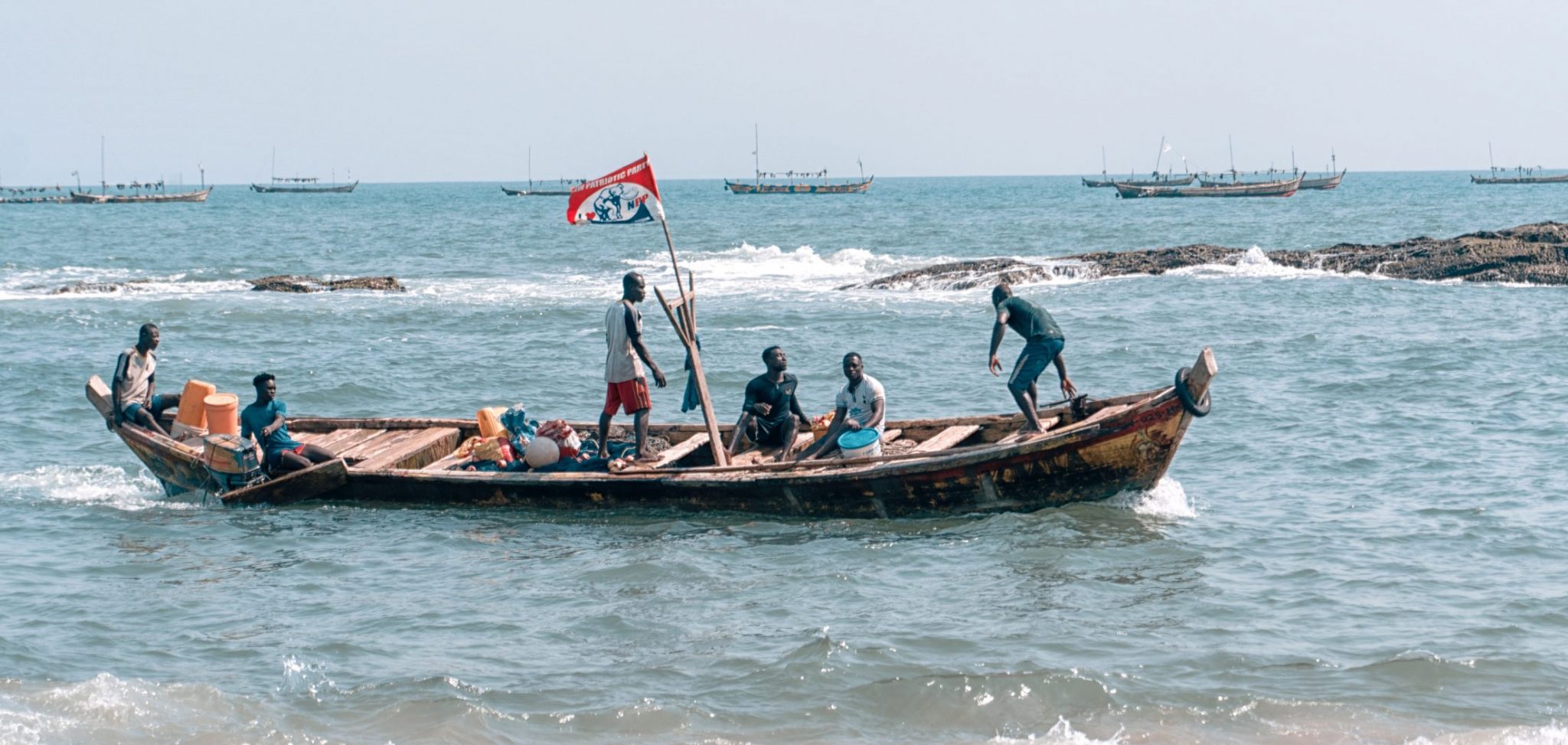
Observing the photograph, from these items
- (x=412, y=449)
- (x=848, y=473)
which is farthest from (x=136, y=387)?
(x=848, y=473)

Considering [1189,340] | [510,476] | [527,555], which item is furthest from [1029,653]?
Answer: [1189,340]

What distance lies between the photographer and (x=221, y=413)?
14172 mm

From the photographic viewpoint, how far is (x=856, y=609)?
10242mm

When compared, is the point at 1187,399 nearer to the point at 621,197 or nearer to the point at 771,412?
the point at 771,412

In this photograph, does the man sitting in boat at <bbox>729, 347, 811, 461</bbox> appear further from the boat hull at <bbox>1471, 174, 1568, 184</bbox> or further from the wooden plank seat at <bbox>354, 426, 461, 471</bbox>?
the boat hull at <bbox>1471, 174, 1568, 184</bbox>

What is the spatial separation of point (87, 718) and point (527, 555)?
3903 mm

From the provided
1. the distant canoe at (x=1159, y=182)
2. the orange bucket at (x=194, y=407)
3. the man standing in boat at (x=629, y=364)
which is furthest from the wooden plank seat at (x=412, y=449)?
the distant canoe at (x=1159, y=182)

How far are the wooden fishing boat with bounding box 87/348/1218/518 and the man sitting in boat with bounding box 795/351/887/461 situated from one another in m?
0.44

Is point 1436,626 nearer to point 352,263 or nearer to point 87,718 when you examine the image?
point 87,718

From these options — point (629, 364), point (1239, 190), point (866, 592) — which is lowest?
point (866, 592)

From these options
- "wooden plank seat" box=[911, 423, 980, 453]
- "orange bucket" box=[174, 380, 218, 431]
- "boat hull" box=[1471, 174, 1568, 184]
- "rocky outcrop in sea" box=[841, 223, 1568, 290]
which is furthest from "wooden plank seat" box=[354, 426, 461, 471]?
"boat hull" box=[1471, 174, 1568, 184]

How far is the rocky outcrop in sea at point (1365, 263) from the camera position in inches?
1286

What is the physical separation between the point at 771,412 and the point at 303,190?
17430 cm

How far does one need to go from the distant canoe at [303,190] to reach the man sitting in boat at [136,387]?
168m
